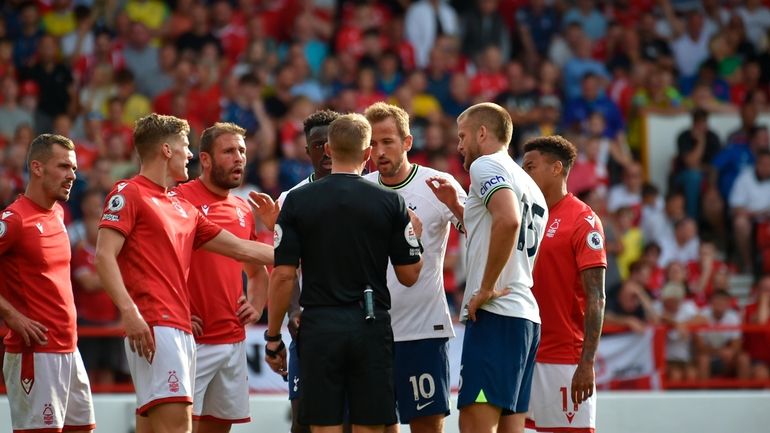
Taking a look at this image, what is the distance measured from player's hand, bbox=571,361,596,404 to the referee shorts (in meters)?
1.73

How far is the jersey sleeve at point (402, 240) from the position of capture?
7473mm

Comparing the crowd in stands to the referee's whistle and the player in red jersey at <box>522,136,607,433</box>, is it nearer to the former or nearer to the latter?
the player in red jersey at <box>522,136,607,433</box>

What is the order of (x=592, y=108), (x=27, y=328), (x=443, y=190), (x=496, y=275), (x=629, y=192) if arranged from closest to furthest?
(x=496, y=275)
(x=443, y=190)
(x=27, y=328)
(x=629, y=192)
(x=592, y=108)

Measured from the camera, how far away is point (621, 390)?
533 inches

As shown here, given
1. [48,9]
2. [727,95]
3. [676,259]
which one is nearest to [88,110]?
[48,9]

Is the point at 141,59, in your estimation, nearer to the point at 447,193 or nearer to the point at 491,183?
the point at 447,193

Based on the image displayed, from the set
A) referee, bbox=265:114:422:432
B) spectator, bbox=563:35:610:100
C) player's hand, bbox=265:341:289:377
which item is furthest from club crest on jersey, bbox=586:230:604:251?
spectator, bbox=563:35:610:100

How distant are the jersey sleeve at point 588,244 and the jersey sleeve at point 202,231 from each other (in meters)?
2.48

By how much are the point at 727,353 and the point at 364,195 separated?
7.89 metres

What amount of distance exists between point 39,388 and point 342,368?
2316 mm

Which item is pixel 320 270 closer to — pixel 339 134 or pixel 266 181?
pixel 339 134

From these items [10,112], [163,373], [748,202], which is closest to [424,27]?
[748,202]

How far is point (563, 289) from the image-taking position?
8828mm

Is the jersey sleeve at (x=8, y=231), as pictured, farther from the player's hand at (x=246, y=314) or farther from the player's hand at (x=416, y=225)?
the player's hand at (x=416, y=225)
